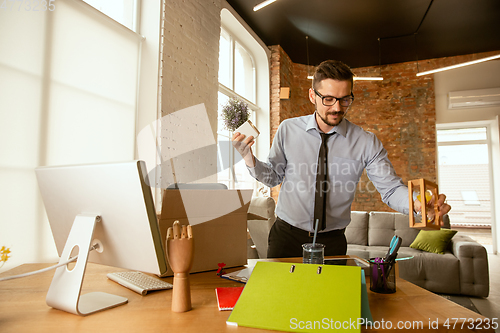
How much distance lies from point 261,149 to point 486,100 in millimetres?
4543

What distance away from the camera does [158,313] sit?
810 millimetres

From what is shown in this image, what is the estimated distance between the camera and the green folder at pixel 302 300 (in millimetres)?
692

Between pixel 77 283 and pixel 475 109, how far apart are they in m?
7.59

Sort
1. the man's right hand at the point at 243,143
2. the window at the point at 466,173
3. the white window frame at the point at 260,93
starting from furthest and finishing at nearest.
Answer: the window at the point at 466,173 → the white window frame at the point at 260,93 → the man's right hand at the point at 243,143

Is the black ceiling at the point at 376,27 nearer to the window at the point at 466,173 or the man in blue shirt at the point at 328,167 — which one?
the window at the point at 466,173

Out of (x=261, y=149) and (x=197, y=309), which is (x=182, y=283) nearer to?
(x=197, y=309)

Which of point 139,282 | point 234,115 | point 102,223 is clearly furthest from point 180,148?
point 102,223

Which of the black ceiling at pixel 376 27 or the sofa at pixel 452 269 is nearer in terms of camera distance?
the sofa at pixel 452 269

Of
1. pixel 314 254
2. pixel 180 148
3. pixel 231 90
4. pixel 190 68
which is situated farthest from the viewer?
pixel 231 90

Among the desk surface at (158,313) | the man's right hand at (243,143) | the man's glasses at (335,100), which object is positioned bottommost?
the desk surface at (158,313)

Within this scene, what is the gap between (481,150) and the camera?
7629 mm

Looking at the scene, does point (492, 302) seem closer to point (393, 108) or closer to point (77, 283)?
point (77, 283)

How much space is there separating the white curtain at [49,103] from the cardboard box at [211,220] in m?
1.64

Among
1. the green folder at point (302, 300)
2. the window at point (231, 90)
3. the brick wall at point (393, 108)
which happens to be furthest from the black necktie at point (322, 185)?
the brick wall at point (393, 108)
